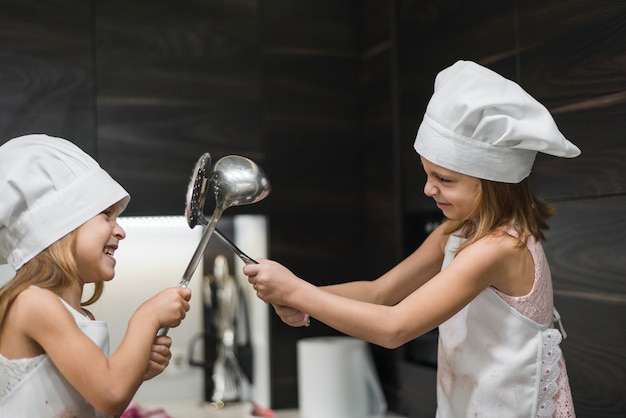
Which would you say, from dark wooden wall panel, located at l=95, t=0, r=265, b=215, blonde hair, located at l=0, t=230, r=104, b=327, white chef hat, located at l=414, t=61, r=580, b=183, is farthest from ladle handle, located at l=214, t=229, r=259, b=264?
dark wooden wall panel, located at l=95, t=0, r=265, b=215

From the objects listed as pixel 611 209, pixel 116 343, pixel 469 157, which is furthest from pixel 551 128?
pixel 116 343

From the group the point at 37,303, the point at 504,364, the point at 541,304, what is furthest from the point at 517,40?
the point at 37,303

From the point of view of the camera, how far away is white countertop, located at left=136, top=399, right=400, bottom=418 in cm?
235

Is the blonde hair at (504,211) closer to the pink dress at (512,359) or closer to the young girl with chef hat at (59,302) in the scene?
the pink dress at (512,359)

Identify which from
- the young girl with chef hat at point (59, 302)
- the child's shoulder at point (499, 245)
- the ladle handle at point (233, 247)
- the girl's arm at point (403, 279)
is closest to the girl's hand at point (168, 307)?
the young girl with chef hat at point (59, 302)

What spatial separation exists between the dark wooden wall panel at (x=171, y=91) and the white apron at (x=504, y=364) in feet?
3.86

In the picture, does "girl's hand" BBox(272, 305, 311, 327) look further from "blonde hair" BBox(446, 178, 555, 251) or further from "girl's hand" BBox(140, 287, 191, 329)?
"blonde hair" BBox(446, 178, 555, 251)

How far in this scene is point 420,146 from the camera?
138 cm

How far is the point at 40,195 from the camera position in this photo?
128 cm

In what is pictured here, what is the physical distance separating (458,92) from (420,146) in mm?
122

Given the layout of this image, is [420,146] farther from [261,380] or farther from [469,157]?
[261,380]

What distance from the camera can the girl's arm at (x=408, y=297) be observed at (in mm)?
1294

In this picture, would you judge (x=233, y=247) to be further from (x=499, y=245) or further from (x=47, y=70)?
(x=47, y=70)

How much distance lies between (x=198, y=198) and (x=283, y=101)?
114cm
